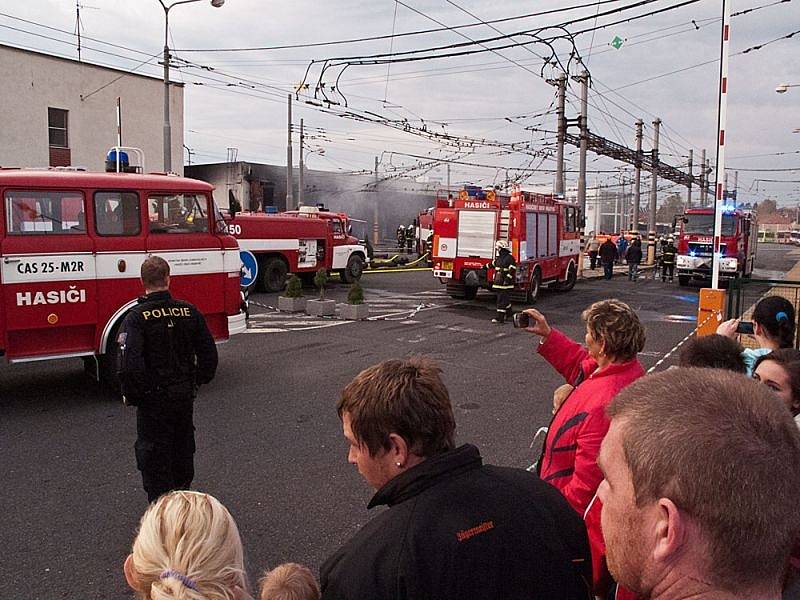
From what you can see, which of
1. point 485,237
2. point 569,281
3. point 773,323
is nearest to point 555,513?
point 773,323

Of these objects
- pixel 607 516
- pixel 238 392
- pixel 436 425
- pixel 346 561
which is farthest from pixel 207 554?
pixel 238 392

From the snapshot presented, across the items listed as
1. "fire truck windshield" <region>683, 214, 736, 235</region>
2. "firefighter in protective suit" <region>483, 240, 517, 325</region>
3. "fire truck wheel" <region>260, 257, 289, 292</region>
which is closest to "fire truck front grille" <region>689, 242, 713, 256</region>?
"fire truck windshield" <region>683, 214, 736, 235</region>

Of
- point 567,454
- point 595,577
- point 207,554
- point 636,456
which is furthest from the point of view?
point 567,454

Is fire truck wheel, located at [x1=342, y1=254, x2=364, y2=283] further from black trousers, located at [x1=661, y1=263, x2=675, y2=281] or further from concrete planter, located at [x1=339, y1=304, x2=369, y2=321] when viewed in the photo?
black trousers, located at [x1=661, y1=263, x2=675, y2=281]

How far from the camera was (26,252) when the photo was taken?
7520 mm

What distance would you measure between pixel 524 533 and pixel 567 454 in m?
1.25

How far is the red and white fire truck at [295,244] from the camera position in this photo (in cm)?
1865

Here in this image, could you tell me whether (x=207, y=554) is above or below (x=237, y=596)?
above

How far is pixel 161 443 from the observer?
4.47m

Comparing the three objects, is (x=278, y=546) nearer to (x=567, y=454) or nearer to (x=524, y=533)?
(x=567, y=454)

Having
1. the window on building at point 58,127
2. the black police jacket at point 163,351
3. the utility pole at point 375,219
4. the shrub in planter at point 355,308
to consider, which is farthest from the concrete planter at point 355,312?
the utility pole at point 375,219

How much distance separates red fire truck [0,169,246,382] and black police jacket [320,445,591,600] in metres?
7.01

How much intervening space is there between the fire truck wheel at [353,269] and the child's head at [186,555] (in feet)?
67.0

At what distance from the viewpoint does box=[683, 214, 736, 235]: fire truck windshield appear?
25156mm
